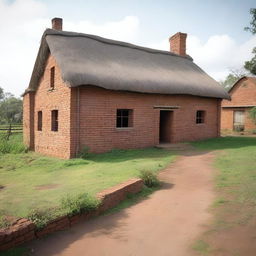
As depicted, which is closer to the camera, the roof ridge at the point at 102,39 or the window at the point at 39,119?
the roof ridge at the point at 102,39

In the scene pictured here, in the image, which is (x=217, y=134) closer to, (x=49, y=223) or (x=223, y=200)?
(x=223, y=200)

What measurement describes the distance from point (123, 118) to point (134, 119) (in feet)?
2.65

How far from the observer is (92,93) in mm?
11812

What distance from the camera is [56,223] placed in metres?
4.57

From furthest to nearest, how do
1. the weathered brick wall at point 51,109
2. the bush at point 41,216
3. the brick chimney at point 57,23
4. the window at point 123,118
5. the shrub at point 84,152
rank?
the brick chimney at point 57,23 < the window at point 123,118 < the weathered brick wall at point 51,109 < the shrub at point 84,152 < the bush at point 41,216

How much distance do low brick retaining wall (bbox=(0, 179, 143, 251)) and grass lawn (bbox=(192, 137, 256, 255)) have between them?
196 centimetres

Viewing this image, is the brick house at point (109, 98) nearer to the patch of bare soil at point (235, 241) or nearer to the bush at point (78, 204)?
the bush at point (78, 204)

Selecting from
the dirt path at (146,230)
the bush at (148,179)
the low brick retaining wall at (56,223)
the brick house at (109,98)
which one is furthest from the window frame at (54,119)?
the dirt path at (146,230)

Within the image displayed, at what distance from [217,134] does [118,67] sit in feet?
28.3

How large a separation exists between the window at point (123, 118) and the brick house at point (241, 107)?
14812 mm

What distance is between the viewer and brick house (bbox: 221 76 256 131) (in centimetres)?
2419

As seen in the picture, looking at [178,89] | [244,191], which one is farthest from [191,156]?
[244,191]

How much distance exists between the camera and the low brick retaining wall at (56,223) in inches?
151

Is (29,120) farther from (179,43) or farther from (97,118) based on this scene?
(179,43)
